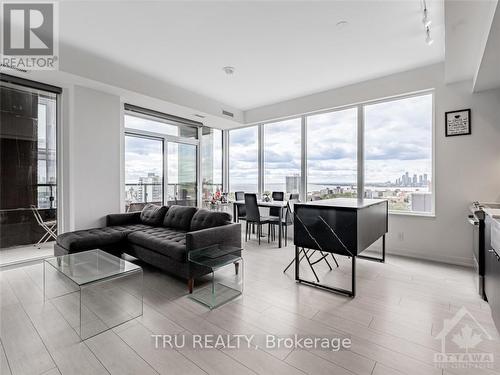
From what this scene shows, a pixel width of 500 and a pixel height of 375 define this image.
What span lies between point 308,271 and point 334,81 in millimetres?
3259

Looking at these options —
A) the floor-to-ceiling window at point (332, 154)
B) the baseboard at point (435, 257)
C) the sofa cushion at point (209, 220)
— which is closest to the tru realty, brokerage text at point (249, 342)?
the sofa cushion at point (209, 220)

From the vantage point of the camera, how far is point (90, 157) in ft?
12.8

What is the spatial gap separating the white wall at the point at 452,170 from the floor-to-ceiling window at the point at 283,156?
6.29 feet

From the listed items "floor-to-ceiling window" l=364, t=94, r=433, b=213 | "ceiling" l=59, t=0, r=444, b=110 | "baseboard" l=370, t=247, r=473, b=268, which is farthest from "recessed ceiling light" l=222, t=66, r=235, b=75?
"baseboard" l=370, t=247, r=473, b=268

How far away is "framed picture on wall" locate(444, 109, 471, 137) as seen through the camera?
11.4ft

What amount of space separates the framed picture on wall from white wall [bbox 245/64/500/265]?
0.20 ft

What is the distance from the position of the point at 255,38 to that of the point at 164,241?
8.96ft

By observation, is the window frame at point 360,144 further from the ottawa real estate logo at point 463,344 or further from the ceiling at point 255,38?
the ottawa real estate logo at point 463,344

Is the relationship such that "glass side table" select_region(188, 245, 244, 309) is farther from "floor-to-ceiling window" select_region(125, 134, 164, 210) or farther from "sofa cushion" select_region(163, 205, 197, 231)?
"floor-to-ceiling window" select_region(125, 134, 164, 210)

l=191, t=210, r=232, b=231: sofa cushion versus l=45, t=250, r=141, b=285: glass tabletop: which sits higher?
l=191, t=210, r=232, b=231: sofa cushion

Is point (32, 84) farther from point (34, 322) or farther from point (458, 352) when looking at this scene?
point (458, 352)

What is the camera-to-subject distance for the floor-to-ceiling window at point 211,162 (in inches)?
251

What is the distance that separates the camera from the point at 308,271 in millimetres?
3285

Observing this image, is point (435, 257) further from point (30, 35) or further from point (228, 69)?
point (30, 35)
